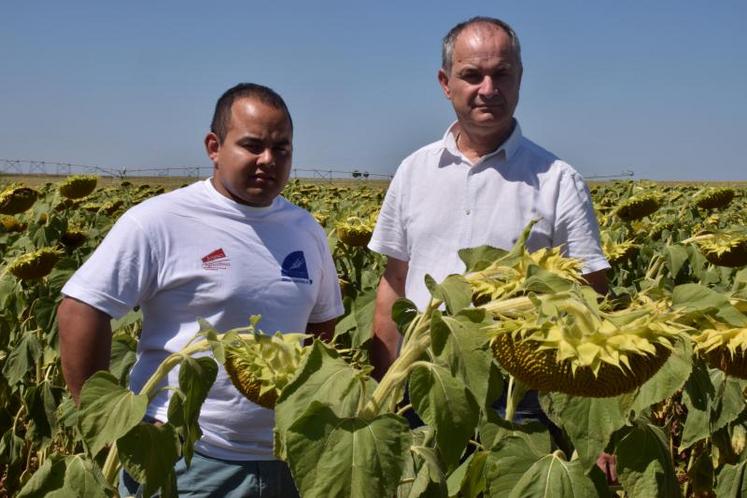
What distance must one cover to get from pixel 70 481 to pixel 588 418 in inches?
36.1

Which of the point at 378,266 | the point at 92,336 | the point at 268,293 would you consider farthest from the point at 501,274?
the point at 378,266

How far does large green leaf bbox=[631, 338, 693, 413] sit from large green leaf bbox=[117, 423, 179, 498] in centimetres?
77

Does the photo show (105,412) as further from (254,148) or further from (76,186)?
(76,186)

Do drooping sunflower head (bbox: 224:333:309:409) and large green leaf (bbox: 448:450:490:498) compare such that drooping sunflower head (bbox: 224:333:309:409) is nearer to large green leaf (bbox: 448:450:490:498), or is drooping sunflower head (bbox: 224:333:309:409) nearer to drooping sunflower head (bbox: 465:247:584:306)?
drooping sunflower head (bbox: 465:247:584:306)

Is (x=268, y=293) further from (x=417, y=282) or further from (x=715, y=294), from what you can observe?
(x=715, y=294)

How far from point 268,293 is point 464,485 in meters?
0.71

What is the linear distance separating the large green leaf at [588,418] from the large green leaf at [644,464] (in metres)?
0.33

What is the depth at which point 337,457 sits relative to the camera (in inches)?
56.7

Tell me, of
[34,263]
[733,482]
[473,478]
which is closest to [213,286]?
[473,478]

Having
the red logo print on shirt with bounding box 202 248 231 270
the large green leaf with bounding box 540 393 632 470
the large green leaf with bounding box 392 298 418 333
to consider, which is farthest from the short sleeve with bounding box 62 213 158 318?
the large green leaf with bounding box 540 393 632 470

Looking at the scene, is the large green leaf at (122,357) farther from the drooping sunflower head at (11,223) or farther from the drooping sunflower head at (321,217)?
the drooping sunflower head at (11,223)

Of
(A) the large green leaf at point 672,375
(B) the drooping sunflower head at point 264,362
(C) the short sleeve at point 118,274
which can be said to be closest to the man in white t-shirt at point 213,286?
(C) the short sleeve at point 118,274

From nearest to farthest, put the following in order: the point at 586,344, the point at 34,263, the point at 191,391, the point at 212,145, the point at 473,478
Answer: the point at 586,344 < the point at 191,391 < the point at 473,478 < the point at 212,145 < the point at 34,263

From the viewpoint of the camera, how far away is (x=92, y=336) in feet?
7.89
